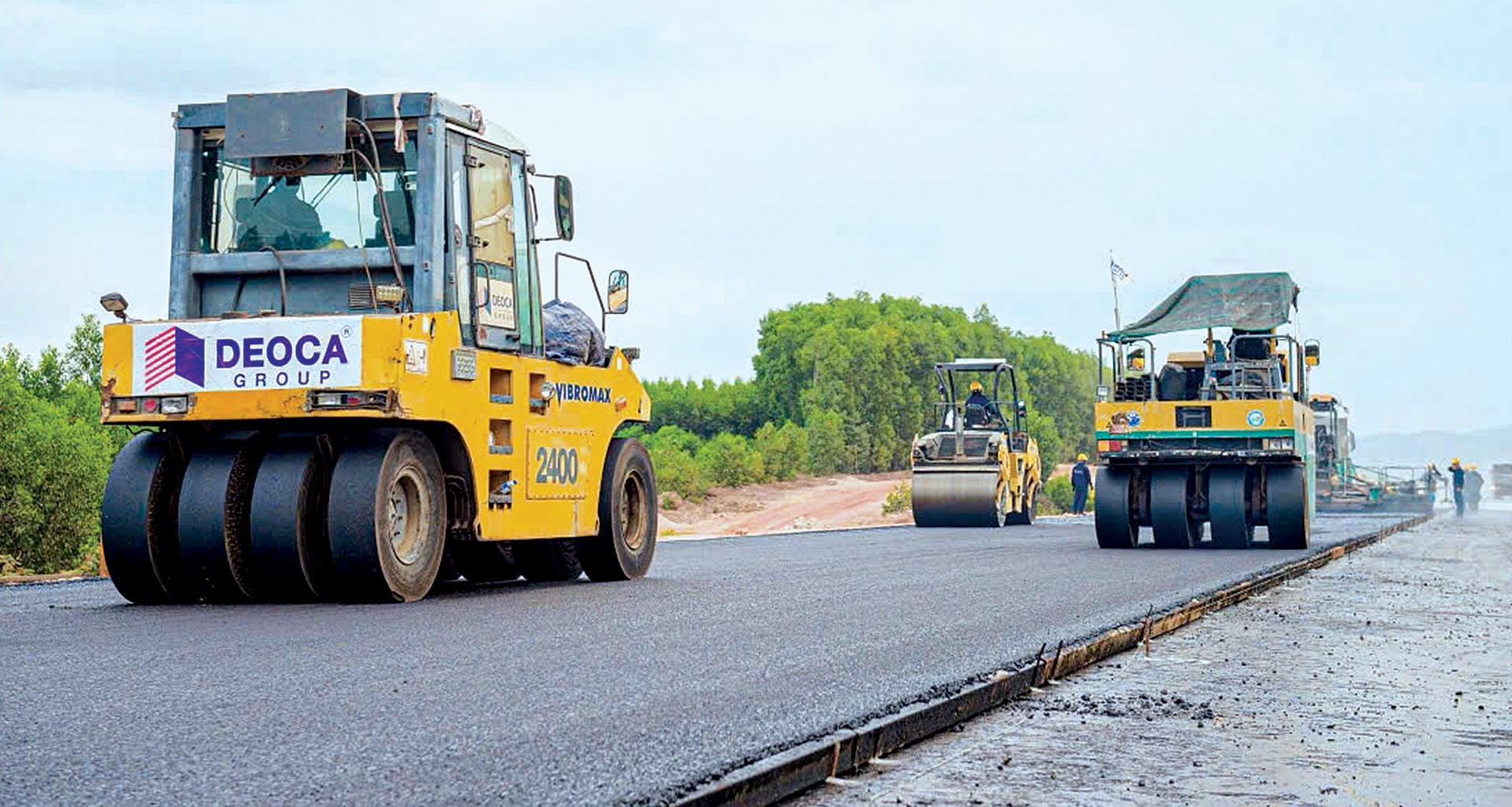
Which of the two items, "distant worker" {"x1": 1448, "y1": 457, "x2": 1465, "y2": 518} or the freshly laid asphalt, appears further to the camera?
"distant worker" {"x1": 1448, "y1": 457, "x2": 1465, "y2": 518}

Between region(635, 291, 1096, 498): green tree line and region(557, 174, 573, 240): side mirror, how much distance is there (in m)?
34.7

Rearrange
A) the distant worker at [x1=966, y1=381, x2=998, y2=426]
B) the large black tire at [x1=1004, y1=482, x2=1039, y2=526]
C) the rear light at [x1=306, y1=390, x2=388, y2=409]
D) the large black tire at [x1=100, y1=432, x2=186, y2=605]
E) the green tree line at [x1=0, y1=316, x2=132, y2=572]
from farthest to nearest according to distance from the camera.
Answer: the large black tire at [x1=1004, y1=482, x2=1039, y2=526]
the distant worker at [x1=966, y1=381, x2=998, y2=426]
the green tree line at [x1=0, y1=316, x2=132, y2=572]
the large black tire at [x1=100, y1=432, x2=186, y2=605]
the rear light at [x1=306, y1=390, x2=388, y2=409]

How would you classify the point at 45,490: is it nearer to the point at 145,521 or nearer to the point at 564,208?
the point at 564,208

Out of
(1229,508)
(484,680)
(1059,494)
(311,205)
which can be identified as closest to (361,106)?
(311,205)

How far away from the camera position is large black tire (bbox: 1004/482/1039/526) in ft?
102

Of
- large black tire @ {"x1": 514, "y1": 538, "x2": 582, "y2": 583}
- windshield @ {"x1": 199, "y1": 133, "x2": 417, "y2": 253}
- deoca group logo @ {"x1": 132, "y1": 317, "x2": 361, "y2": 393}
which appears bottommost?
large black tire @ {"x1": 514, "y1": 538, "x2": 582, "y2": 583}

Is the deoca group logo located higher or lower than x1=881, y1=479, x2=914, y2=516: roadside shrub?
higher

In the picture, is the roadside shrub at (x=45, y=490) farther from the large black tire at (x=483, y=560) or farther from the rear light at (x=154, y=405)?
the rear light at (x=154, y=405)

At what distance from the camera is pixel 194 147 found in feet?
36.5

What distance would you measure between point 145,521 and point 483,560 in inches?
109

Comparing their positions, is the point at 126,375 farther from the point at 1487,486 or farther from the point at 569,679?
the point at 1487,486

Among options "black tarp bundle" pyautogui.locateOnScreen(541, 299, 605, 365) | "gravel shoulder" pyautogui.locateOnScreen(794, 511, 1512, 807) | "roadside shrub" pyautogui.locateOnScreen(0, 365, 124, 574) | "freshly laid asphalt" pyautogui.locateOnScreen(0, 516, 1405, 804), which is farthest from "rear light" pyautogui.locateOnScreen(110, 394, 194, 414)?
"roadside shrub" pyautogui.locateOnScreen(0, 365, 124, 574)

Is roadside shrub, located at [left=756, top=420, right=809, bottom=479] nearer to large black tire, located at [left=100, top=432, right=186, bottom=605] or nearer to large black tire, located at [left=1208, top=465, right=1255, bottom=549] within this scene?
large black tire, located at [left=1208, top=465, right=1255, bottom=549]

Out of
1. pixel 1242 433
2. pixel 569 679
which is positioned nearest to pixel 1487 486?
pixel 1242 433
